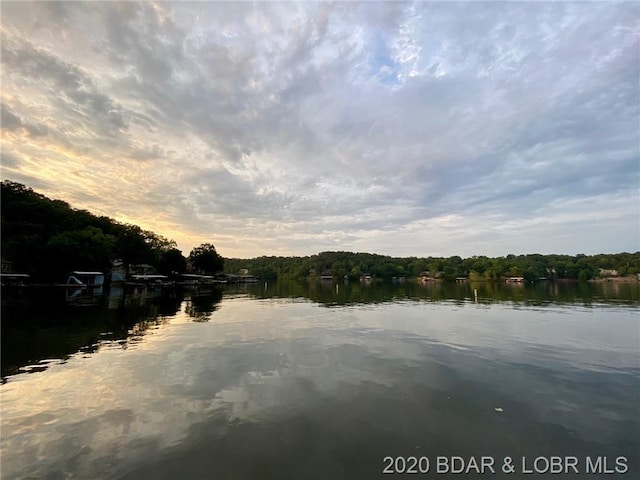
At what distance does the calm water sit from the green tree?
9115cm

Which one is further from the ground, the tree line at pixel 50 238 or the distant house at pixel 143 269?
the tree line at pixel 50 238

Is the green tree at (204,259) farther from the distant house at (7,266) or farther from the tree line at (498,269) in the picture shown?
the tree line at (498,269)

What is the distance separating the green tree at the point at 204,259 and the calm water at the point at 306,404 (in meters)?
91.1

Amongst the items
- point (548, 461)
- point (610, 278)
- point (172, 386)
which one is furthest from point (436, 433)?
point (610, 278)

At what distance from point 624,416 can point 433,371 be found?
5.37 meters

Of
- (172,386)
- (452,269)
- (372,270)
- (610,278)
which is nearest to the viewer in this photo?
(172,386)

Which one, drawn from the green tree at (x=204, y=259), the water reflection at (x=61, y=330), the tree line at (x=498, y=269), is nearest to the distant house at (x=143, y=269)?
the green tree at (x=204, y=259)

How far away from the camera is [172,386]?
1058cm

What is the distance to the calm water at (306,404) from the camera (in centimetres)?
637

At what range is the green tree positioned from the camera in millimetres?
107375

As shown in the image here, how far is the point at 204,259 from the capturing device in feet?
352

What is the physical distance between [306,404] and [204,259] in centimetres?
10541

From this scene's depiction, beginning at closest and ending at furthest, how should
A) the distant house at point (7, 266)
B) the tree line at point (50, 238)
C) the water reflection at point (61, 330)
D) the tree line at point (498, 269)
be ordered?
1. the water reflection at point (61, 330)
2. the tree line at point (50, 238)
3. the distant house at point (7, 266)
4. the tree line at point (498, 269)

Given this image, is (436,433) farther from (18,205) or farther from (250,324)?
(18,205)
